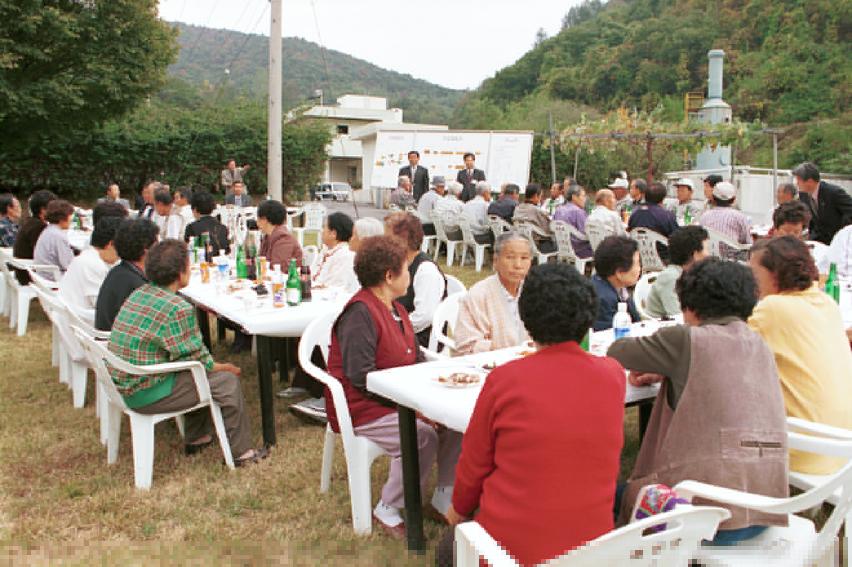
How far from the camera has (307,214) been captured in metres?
13.8

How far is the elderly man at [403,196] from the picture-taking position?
11438 mm

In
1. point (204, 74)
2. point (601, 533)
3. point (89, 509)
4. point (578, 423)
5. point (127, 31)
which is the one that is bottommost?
point (89, 509)

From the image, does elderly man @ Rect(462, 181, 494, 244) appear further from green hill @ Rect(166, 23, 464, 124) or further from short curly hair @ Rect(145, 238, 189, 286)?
green hill @ Rect(166, 23, 464, 124)

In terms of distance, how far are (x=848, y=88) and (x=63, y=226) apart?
3640 cm

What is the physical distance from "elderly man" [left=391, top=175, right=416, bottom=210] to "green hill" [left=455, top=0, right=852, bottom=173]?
1730 cm

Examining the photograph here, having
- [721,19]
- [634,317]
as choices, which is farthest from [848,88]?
[634,317]

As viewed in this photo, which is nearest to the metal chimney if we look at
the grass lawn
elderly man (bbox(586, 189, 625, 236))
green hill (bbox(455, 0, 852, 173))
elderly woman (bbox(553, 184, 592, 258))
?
green hill (bbox(455, 0, 852, 173))

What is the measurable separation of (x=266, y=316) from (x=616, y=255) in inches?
75.1

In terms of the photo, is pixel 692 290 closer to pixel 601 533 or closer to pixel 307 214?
pixel 601 533

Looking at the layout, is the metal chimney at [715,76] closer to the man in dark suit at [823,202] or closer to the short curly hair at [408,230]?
the man in dark suit at [823,202]

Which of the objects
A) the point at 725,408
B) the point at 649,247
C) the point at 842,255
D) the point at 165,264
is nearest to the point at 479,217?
the point at 649,247

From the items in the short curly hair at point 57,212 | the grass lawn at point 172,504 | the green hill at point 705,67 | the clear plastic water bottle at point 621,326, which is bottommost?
the grass lawn at point 172,504

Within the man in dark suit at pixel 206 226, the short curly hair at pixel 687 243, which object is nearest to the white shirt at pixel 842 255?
the short curly hair at pixel 687 243

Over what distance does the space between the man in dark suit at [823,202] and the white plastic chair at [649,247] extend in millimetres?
1361
